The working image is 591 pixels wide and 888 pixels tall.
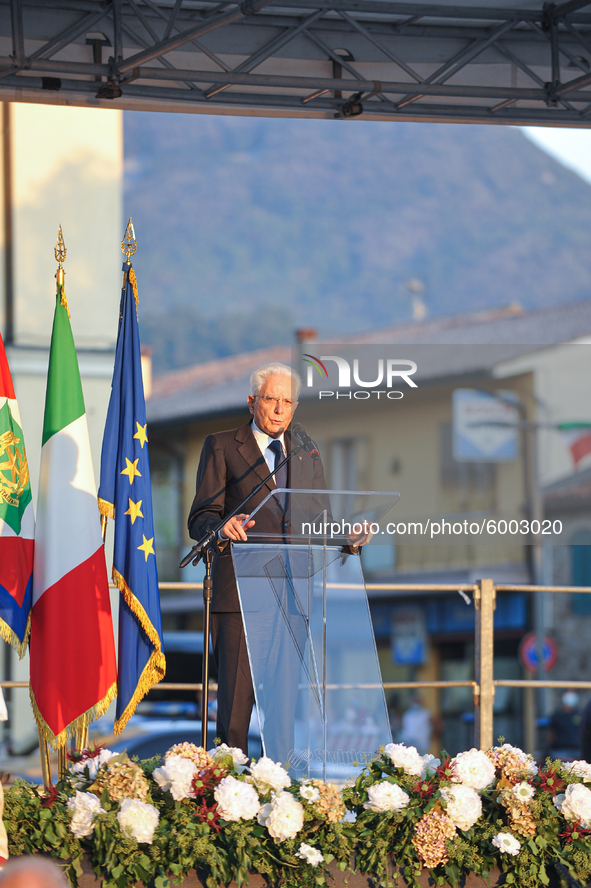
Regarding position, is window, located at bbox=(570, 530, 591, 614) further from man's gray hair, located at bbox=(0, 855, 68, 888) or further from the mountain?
the mountain

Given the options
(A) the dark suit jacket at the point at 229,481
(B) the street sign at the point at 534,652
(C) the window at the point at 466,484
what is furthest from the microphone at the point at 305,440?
(B) the street sign at the point at 534,652

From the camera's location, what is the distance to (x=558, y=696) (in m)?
21.9

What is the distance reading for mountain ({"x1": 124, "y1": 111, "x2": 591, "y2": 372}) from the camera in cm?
12256

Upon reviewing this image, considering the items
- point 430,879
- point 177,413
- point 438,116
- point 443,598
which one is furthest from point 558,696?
point 430,879

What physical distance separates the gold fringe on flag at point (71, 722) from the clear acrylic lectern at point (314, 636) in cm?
102

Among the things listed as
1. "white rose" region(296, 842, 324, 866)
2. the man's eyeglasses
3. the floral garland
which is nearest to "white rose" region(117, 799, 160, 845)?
the floral garland

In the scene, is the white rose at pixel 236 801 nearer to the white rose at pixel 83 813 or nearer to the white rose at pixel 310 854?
the white rose at pixel 310 854

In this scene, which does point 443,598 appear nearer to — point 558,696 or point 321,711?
point 558,696

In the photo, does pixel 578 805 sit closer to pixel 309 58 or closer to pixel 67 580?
pixel 67 580

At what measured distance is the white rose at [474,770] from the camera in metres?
3.29

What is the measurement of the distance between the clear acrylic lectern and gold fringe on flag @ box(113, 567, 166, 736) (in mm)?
898

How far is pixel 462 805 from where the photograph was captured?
3207mm

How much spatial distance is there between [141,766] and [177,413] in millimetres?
22989

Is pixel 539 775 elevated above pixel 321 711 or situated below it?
below
